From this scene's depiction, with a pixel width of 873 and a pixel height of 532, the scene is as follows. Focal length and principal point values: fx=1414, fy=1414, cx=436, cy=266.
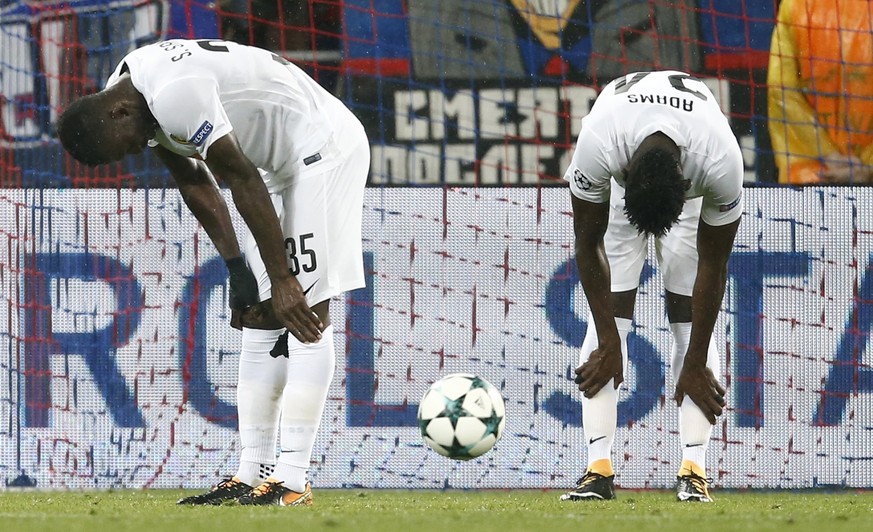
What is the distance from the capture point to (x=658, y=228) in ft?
13.0

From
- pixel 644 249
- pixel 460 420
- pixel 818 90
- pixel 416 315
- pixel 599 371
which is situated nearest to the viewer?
pixel 460 420

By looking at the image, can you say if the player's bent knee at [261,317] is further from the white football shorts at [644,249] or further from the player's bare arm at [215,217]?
the white football shorts at [644,249]

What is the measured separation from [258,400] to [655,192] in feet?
4.46

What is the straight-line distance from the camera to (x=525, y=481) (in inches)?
230

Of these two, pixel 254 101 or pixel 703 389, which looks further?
pixel 703 389

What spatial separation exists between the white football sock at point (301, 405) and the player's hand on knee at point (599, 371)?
92 centimetres

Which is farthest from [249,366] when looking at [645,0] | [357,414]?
[645,0]

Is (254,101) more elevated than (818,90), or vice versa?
(818,90)

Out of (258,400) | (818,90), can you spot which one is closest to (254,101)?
(258,400)

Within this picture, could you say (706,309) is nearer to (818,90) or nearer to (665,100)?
(665,100)

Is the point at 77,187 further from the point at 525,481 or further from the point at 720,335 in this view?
the point at 720,335

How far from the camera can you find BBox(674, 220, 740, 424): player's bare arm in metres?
4.41

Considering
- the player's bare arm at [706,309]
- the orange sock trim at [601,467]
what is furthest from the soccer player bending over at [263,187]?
the player's bare arm at [706,309]

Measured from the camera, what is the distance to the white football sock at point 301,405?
4.15 metres
